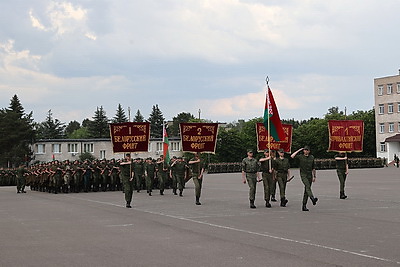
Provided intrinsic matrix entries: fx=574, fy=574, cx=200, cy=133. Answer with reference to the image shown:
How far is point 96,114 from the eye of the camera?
5212 inches

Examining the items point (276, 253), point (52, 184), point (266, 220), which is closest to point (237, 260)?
point (276, 253)

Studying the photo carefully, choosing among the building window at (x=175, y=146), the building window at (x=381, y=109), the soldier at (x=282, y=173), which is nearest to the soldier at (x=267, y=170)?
the soldier at (x=282, y=173)

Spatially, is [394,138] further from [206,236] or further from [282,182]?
[206,236]

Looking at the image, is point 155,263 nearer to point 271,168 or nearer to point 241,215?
point 241,215

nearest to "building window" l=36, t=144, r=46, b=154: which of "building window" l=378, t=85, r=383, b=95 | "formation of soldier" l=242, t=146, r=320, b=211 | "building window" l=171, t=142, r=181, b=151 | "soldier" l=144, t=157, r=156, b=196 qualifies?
"building window" l=171, t=142, r=181, b=151

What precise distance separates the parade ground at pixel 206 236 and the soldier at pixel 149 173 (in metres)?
7.77

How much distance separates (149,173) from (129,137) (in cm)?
208

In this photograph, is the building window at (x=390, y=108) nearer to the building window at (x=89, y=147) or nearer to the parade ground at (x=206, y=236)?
the building window at (x=89, y=147)

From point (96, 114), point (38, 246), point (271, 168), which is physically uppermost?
point (96, 114)

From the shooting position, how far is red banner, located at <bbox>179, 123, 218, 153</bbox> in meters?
23.6

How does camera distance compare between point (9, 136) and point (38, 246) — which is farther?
point (9, 136)

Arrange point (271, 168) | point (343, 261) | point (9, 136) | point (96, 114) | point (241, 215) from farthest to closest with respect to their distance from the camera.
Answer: point (96, 114), point (9, 136), point (271, 168), point (241, 215), point (343, 261)

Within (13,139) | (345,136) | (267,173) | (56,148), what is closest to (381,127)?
(56,148)

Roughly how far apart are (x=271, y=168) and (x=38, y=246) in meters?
9.74
